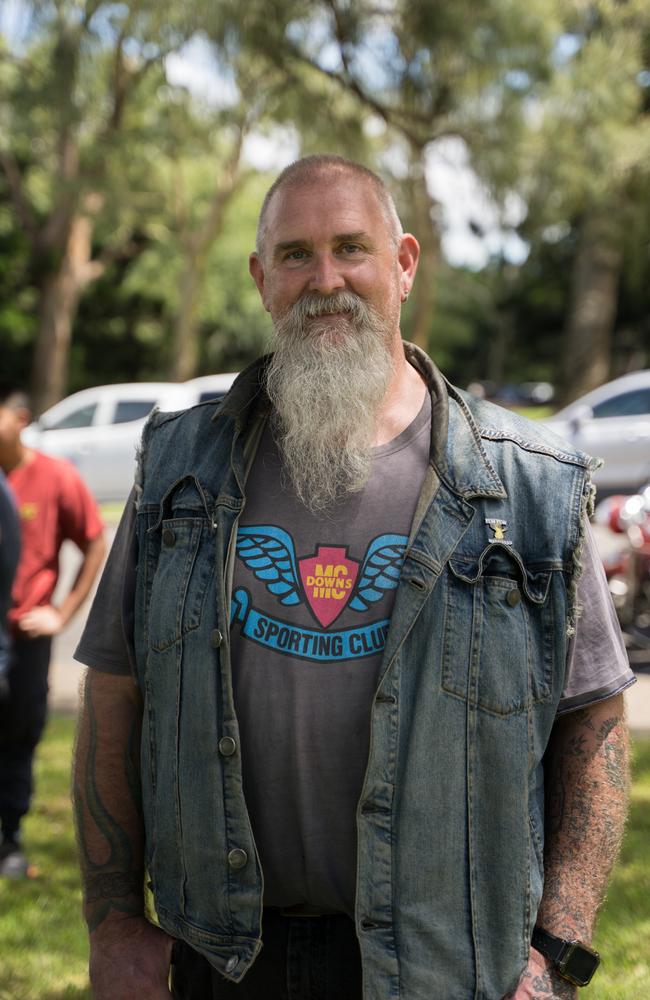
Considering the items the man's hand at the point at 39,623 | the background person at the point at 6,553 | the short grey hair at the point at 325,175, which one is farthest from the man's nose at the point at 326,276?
the man's hand at the point at 39,623

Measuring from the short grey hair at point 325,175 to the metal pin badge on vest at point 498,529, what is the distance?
0.64 metres

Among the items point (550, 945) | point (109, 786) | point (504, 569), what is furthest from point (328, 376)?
point (550, 945)

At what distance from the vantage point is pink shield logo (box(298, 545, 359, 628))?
6.77 feet

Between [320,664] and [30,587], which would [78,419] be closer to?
[30,587]

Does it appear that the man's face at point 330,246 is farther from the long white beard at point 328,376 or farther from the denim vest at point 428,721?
the denim vest at point 428,721

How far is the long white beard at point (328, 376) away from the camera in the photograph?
2.28m

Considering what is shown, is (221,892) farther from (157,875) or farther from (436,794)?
(436,794)

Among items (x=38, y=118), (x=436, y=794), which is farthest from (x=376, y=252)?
(x=38, y=118)

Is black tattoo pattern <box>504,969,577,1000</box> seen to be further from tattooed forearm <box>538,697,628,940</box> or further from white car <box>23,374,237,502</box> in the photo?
white car <box>23,374,237,502</box>

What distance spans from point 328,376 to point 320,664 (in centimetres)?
60

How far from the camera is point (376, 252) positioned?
2.33 meters

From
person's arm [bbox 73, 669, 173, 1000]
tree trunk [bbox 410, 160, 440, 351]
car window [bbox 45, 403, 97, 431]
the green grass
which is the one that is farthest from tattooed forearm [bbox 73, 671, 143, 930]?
car window [bbox 45, 403, 97, 431]

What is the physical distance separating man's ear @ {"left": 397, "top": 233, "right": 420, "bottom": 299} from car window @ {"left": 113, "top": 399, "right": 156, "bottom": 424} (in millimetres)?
14181

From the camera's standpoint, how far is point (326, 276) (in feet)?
7.47
